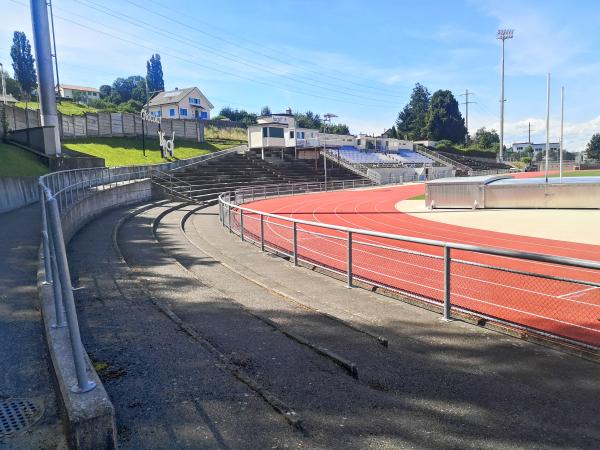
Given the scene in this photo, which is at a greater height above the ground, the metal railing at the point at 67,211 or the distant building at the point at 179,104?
the distant building at the point at 179,104

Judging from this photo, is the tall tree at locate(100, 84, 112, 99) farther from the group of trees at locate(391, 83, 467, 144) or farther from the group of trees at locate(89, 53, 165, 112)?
the group of trees at locate(391, 83, 467, 144)

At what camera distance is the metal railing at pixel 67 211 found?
3205mm

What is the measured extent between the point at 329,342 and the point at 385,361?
0.80m

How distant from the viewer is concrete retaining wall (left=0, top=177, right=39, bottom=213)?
615 inches

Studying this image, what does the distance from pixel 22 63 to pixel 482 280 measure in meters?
137

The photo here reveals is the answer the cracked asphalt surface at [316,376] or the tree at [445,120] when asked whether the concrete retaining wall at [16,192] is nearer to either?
the cracked asphalt surface at [316,376]

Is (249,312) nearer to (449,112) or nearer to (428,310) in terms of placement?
(428,310)

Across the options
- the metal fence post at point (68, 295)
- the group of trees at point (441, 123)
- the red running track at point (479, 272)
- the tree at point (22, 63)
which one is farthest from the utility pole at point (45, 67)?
the group of trees at point (441, 123)

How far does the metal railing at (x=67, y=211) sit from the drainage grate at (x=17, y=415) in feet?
1.71

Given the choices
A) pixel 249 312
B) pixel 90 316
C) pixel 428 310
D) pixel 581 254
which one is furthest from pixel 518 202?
pixel 90 316

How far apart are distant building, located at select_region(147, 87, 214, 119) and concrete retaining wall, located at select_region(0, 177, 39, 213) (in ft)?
253

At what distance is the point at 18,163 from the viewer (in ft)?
75.0

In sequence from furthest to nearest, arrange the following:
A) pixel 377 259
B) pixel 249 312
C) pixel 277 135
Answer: pixel 277 135 < pixel 377 259 < pixel 249 312

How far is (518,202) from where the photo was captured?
2506 centimetres
